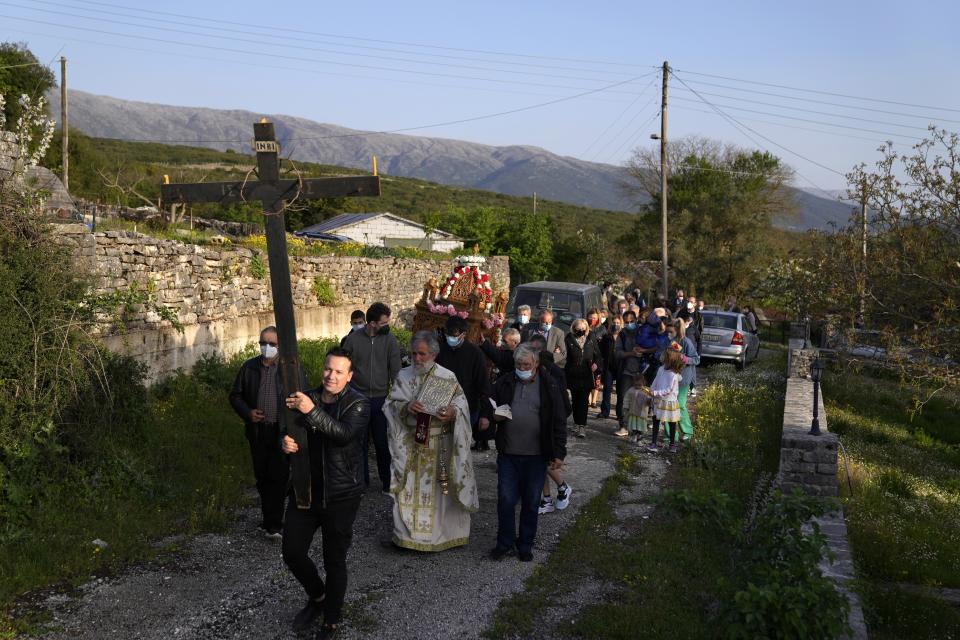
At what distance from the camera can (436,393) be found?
6.95 meters

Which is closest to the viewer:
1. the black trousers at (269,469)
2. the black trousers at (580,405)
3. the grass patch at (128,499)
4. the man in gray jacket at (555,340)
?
the grass patch at (128,499)

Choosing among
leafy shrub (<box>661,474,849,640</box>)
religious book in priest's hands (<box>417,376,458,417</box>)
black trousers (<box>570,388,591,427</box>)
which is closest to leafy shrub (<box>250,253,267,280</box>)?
black trousers (<box>570,388,591,427</box>)

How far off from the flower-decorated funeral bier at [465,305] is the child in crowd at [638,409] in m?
2.58

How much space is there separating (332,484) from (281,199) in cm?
180

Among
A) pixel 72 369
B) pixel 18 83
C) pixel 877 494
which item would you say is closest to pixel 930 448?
pixel 877 494

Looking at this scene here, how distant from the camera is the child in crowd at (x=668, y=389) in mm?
11141

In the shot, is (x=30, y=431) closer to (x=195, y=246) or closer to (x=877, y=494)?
(x=195, y=246)

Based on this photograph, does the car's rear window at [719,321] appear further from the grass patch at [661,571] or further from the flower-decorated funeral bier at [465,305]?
the grass patch at [661,571]

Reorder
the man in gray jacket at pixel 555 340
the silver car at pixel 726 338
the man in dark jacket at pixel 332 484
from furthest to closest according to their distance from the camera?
the silver car at pixel 726 338 → the man in gray jacket at pixel 555 340 → the man in dark jacket at pixel 332 484

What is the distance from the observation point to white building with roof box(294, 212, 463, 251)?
3791cm

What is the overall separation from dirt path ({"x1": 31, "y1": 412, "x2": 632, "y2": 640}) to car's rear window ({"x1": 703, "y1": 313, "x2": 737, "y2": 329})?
16191 millimetres

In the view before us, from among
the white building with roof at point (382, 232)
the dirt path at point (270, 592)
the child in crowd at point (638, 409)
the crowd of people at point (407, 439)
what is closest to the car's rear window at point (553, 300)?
the child in crowd at point (638, 409)

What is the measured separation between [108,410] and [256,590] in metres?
2.85

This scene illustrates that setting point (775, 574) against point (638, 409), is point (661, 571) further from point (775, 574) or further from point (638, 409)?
point (638, 409)
